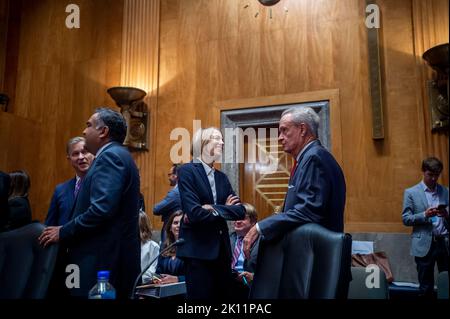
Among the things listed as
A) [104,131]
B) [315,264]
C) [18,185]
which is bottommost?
[315,264]

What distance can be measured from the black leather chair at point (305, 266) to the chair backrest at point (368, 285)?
0.82 meters

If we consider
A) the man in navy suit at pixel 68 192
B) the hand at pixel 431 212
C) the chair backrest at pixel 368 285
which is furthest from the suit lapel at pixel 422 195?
the man in navy suit at pixel 68 192

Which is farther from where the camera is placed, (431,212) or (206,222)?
(431,212)

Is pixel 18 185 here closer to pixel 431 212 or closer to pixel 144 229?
pixel 144 229

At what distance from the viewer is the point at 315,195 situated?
186 cm

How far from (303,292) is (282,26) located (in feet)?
15.4

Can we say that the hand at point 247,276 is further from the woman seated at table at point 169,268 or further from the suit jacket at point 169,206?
the suit jacket at point 169,206

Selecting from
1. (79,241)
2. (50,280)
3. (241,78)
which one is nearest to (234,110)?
(241,78)

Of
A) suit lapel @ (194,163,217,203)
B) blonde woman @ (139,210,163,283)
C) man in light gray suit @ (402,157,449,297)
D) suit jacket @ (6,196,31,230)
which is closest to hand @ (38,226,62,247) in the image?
suit jacket @ (6,196,31,230)

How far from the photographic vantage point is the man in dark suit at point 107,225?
1.91 meters

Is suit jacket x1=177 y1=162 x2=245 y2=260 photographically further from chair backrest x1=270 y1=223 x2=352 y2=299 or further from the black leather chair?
chair backrest x1=270 y1=223 x2=352 y2=299

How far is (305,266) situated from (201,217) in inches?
44.1

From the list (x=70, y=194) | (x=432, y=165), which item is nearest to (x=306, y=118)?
(x=70, y=194)

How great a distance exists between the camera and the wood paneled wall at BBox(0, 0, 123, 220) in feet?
20.4
